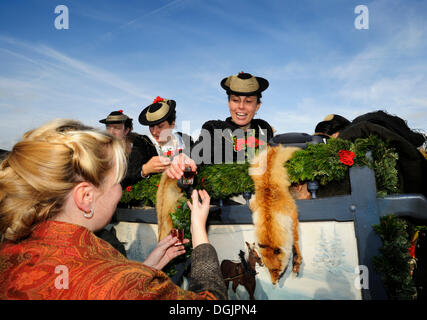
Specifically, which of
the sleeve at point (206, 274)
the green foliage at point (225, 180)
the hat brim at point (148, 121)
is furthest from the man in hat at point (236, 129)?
the sleeve at point (206, 274)

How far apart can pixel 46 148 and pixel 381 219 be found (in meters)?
2.60

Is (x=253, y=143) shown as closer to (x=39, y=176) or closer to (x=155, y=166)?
(x=155, y=166)

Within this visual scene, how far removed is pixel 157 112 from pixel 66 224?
13.1 ft

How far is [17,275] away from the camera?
1238mm

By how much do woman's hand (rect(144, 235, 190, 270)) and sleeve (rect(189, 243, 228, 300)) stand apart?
29.0 inches

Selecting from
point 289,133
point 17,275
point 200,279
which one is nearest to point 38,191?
point 17,275

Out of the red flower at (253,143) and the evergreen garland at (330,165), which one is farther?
the red flower at (253,143)

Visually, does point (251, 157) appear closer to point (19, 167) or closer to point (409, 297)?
point (409, 297)

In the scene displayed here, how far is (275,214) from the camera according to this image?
8.28ft

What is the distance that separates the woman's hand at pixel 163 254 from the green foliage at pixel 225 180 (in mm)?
703

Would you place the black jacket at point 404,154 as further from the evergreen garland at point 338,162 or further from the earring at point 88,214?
the earring at point 88,214

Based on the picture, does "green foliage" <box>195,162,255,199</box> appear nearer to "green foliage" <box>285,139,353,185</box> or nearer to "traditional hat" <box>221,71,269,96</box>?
"green foliage" <box>285,139,353,185</box>

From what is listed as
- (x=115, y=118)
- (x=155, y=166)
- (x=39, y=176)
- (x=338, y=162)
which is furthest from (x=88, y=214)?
(x=115, y=118)

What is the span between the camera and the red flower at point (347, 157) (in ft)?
7.84
